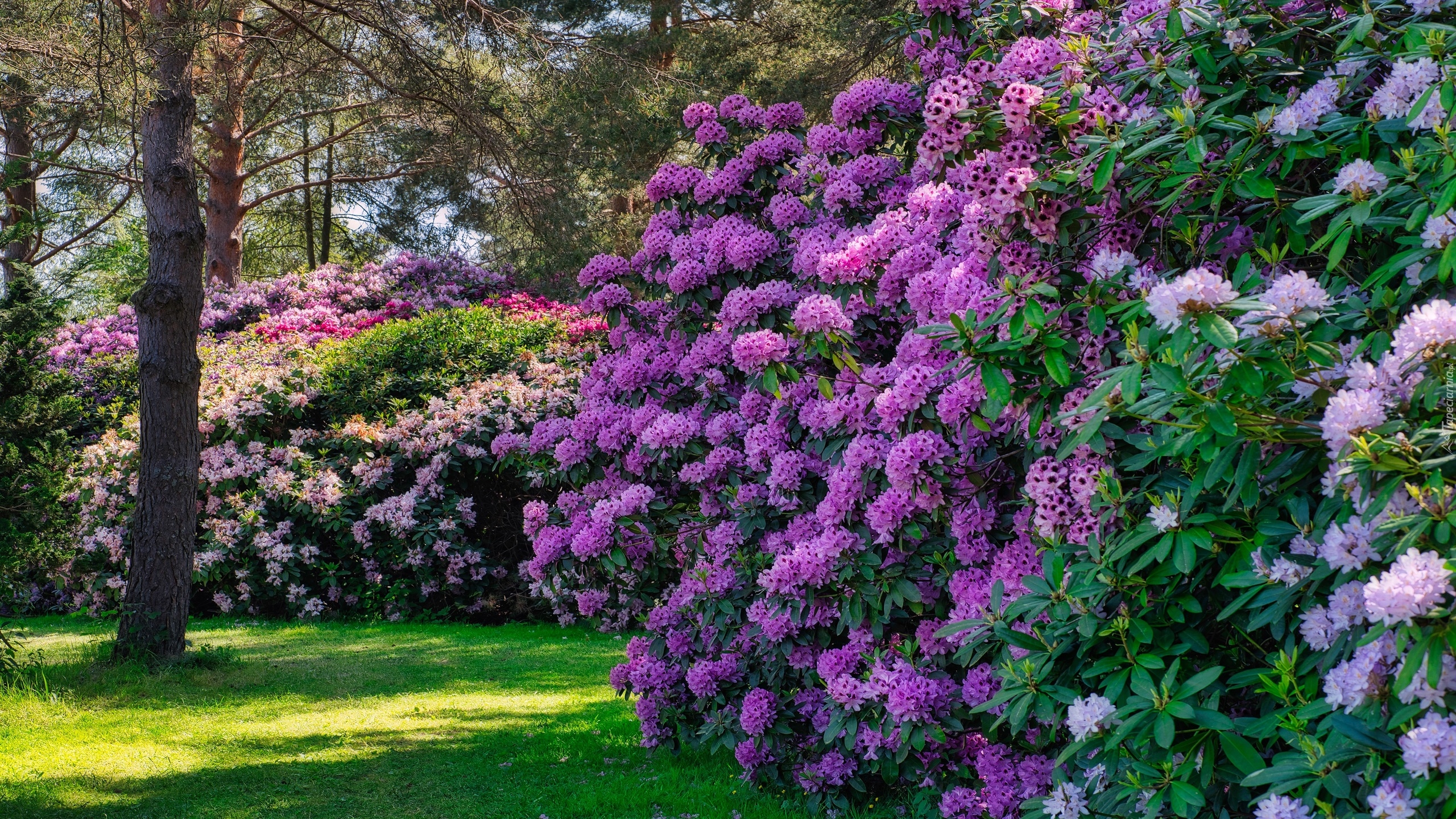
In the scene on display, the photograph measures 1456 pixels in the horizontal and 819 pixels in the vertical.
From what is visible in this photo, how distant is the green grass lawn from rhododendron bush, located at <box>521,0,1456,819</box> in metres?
0.39

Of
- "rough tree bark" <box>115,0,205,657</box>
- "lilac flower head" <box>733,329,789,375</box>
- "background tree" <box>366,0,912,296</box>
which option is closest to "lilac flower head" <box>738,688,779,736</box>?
"lilac flower head" <box>733,329,789,375</box>

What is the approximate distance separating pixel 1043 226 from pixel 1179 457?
0.74m

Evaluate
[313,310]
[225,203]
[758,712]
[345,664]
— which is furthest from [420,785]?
[225,203]

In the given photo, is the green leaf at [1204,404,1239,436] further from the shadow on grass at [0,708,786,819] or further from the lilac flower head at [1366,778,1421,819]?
the shadow on grass at [0,708,786,819]

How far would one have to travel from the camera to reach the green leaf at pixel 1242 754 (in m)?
1.95

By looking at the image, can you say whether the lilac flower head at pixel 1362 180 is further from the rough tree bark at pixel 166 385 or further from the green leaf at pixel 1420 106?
the rough tree bark at pixel 166 385

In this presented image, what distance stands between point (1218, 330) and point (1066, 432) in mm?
1008

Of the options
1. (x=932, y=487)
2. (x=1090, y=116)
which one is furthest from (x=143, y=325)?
(x=1090, y=116)

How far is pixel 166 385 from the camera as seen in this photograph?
6.12m

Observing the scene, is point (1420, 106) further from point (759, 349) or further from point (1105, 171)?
point (759, 349)

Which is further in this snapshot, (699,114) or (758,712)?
(699,114)

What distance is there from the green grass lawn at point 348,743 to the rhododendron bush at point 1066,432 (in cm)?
39

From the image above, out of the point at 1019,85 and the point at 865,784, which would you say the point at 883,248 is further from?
the point at 865,784

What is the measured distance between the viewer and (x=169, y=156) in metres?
6.20
